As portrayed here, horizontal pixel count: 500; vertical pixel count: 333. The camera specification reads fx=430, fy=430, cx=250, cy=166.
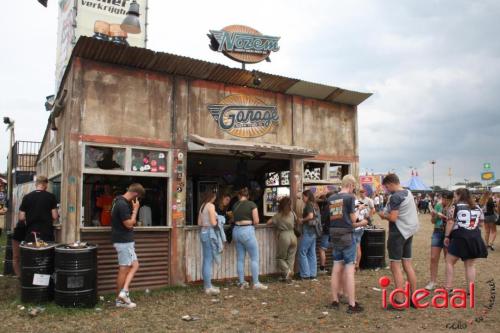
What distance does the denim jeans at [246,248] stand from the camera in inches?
306

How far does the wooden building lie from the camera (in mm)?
7094

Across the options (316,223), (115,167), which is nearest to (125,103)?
(115,167)

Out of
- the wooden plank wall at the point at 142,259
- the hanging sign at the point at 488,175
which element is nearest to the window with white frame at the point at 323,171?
the wooden plank wall at the point at 142,259

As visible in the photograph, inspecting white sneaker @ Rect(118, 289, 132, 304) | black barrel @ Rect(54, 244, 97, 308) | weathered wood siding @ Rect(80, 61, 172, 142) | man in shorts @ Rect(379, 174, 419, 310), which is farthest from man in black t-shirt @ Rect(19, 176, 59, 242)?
man in shorts @ Rect(379, 174, 419, 310)

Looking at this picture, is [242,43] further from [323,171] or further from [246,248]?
[246,248]

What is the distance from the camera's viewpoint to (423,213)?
122ft

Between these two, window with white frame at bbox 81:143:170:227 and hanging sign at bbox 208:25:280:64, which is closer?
window with white frame at bbox 81:143:170:227

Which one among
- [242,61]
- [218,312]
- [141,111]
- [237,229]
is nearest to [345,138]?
[242,61]

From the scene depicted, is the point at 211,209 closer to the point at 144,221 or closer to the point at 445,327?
the point at 144,221

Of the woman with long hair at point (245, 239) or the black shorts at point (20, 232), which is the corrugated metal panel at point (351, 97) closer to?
the woman with long hair at point (245, 239)

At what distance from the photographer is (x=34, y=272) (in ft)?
20.7

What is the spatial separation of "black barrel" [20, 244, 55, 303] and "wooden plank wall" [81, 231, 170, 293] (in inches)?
27.4

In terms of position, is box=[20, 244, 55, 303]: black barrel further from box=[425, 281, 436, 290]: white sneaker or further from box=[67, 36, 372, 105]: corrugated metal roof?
box=[425, 281, 436, 290]: white sneaker

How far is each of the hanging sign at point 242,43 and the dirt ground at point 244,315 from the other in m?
4.91
